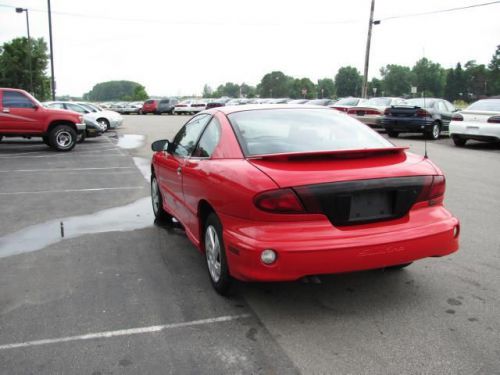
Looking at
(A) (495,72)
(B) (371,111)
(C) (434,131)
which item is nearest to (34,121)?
(B) (371,111)

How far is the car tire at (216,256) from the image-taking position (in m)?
3.68

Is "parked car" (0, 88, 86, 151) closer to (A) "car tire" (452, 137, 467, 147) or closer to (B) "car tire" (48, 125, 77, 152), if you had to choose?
(B) "car tire" (48, 125, 77, 152)

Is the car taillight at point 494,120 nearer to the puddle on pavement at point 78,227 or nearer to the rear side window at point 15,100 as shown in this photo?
the puddle on pavement at point 78,227

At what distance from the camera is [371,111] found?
65.4 feet

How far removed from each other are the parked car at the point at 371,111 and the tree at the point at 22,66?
47214 mm

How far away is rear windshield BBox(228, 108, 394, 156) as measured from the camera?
3930 millimetres

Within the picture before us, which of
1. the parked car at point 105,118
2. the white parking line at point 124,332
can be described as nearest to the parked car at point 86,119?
the parked car at point 105,118

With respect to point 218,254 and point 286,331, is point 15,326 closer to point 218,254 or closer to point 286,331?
point 218,254

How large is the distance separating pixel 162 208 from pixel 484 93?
450 feet

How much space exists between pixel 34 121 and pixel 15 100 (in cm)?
77

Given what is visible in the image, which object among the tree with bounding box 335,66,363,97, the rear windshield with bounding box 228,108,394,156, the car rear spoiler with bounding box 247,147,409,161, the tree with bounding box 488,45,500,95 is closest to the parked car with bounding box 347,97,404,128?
the rear windshield with bounding box 228,108,394,156

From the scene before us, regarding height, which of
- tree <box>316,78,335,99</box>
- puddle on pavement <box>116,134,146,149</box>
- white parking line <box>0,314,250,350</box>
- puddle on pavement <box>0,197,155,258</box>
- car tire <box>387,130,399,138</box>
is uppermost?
tree <box>316,78,335,99</box>

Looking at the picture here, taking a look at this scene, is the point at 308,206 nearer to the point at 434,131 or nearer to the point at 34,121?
the point at 34,121

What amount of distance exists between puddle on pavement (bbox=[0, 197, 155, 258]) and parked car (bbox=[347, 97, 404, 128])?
13992 mm
